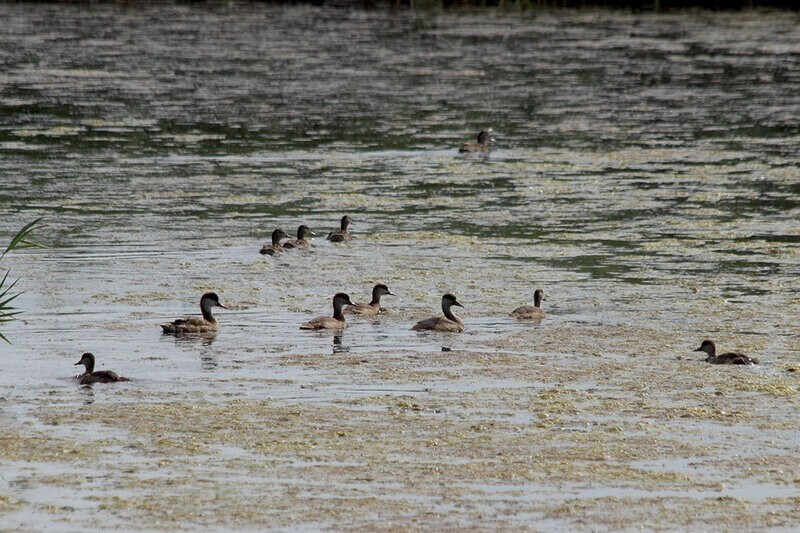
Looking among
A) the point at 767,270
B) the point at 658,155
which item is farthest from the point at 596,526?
the point at 658,155

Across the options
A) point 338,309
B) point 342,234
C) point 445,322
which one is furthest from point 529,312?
point 342,234

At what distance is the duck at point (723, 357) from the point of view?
1305cm

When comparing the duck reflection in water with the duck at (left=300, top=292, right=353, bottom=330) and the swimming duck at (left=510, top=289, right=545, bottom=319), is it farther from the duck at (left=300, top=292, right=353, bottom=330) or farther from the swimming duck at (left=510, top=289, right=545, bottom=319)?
the swimming duck at (left=510, top=289, right=545, bottom=319)

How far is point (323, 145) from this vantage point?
92.0ft

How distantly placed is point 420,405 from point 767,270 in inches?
289

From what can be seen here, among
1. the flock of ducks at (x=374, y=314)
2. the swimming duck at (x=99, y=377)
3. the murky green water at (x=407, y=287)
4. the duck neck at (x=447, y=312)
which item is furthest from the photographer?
the duck neck at (x=447, y=312)

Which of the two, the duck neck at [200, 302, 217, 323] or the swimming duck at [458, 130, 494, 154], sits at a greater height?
the swimming duck at [458, 130, 494, 154]

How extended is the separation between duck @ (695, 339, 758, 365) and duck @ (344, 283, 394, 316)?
367cm

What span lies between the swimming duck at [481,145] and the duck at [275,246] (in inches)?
327

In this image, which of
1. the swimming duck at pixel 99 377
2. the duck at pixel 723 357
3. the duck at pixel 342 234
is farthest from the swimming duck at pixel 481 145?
the swimming duck at pixel 99 377

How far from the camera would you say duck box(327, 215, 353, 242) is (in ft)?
64.3

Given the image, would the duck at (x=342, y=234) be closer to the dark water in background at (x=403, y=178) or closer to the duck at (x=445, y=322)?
the dark water in background at (x=403, y=178)

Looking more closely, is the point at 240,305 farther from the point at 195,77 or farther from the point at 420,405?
the point at 195,77

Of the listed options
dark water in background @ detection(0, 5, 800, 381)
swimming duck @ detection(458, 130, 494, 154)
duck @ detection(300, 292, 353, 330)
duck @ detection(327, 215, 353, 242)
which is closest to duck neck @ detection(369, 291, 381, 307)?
dark water in background @ detection(0, 5, 800, 381)
